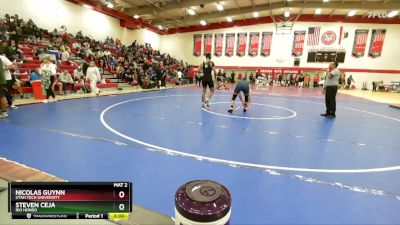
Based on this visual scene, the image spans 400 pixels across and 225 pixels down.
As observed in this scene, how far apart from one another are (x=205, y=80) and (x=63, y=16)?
15.1 m

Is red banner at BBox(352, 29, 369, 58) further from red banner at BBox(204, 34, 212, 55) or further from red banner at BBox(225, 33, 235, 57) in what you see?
red banner at BBox(204, 34, 212, 55)

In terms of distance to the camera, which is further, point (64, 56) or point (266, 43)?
point (266, 43)

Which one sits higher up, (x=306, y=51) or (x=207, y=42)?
(x=207, y=42)

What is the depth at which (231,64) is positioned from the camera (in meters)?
27.3

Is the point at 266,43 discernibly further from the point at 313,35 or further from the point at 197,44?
the point at 197,44

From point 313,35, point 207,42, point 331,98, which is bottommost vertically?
point 331,98

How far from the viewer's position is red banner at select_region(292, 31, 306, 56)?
80.6 feet

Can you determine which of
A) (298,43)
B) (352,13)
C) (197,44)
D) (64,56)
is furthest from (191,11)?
(352,13)

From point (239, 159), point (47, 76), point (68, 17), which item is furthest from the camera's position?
point (68, 17)

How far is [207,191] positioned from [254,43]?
26.6m

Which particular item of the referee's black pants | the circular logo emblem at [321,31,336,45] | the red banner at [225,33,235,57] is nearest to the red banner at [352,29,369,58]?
the circular logo emblem at [321,31,336,45]

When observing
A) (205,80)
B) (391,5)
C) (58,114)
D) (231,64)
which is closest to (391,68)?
(391,5)

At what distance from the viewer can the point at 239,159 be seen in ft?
11.3

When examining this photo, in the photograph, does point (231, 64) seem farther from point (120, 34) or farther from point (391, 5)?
point (391, 5)
